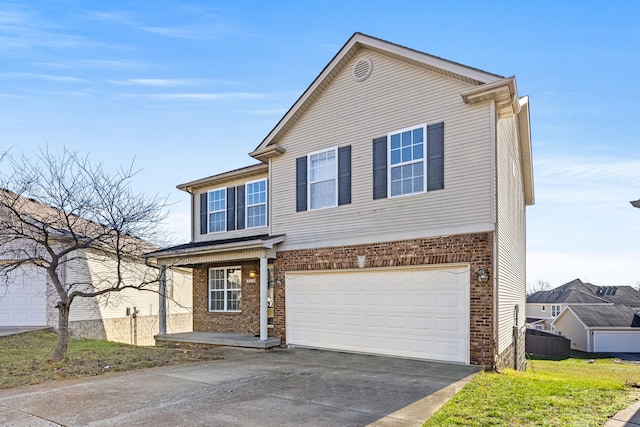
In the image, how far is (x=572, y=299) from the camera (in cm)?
4881

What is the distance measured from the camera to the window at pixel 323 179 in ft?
39.9

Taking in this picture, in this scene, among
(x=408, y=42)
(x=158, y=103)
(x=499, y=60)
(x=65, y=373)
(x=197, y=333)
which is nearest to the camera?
(x=65, y=373)

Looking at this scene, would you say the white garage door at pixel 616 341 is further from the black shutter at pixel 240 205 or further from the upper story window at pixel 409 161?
the upper story window at pixel 409 161

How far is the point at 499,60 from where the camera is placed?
12.4 m

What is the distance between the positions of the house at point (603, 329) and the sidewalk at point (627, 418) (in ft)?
120

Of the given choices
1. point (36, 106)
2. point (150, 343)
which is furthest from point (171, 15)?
point (150, 343)

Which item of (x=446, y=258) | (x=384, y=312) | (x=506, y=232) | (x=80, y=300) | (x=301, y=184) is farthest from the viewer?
(x=80, y=300)

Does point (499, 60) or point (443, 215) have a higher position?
point (499, 60)

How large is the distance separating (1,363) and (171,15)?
9.31 m

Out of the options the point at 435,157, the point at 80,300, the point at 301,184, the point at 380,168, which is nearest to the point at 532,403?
the point at 435,157

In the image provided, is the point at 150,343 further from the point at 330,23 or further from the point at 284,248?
the point at 330,23

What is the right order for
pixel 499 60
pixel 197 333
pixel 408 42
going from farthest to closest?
1. pixel 197 333
2. pixel 499 60
3. pixel 408 42

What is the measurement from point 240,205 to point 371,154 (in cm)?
591

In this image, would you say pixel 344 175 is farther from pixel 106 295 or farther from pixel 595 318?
pixel 595 318
